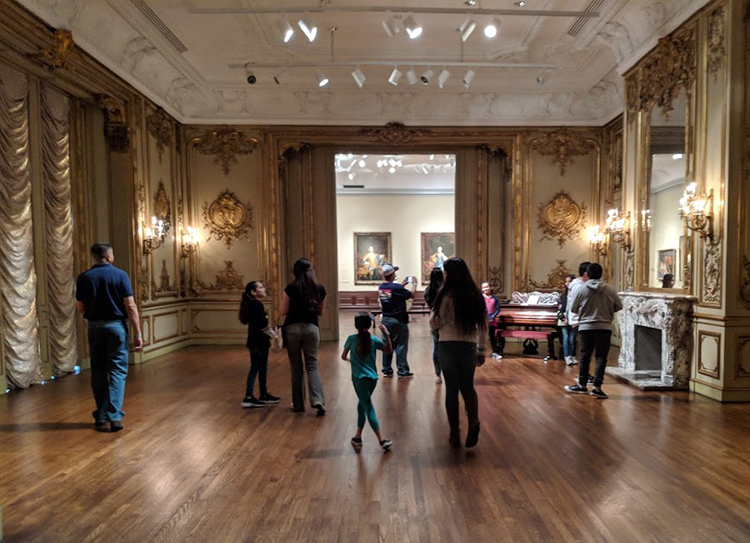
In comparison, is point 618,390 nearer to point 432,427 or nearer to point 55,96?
point 432,427

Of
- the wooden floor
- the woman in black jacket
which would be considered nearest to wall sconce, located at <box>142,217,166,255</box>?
the wooden floor

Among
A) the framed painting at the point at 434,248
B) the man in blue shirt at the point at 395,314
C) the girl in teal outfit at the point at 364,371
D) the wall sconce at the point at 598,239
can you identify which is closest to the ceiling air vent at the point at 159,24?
the man in blue shirt at the point at 395,314

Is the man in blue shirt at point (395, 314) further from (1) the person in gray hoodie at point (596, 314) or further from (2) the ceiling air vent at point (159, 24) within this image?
(2) the ceiling air vent at point (159, 24)

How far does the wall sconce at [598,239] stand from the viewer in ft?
32.5

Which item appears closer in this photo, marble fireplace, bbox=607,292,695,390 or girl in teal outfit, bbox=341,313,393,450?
girl in teal outfit, bbox=341,313,393,450

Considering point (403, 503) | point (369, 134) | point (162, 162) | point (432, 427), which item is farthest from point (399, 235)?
point (403, 503)

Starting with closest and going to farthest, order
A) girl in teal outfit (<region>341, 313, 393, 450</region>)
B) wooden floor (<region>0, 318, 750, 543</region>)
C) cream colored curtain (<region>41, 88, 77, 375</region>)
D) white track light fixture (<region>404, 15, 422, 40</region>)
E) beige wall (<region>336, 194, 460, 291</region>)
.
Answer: wooden floor (<region>0, 318, 750, 543</region>), girl in teal outfit (<region>341, 313, 393, 450</region>), white track light fixture (<region>404, 15, 422, 40</region>), cream colored curtain (<region>41, 88, 77, 375</region>), beige wall (<region>336, 194, 460, 291</region>)

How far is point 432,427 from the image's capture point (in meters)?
4.43

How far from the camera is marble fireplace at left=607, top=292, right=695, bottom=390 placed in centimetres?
579

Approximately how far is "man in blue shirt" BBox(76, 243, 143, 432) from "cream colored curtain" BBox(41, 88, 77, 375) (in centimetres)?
323

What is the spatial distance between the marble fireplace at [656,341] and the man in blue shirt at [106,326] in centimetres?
598

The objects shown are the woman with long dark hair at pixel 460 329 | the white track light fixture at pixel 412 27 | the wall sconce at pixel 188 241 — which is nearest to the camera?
the woman with long dark hair at pixel 460 329

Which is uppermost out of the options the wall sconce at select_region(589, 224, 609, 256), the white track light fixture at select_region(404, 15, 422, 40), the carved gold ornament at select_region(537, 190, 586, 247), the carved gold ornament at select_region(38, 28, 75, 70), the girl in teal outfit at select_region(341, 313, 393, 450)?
the white track light fixture at select_region(404, 15, 422, 40)

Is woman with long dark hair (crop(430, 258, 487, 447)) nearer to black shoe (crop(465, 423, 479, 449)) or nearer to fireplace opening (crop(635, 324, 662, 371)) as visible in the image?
black shoe (crop(465, 423, 479, 449))
